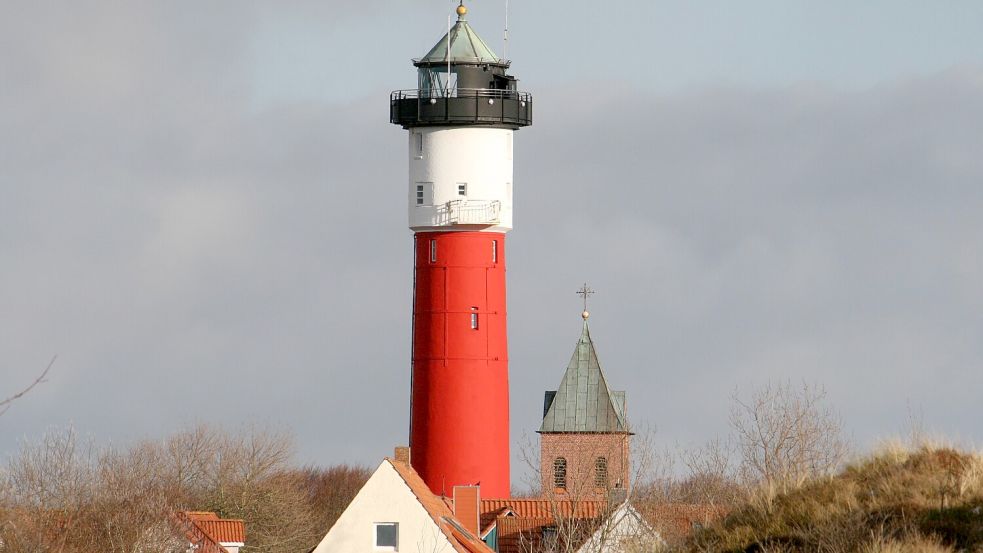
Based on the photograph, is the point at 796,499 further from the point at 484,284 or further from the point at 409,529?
the point at 484,284

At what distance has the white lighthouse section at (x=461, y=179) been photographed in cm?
5738

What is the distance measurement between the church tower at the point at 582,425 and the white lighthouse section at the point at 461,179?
1254 cm

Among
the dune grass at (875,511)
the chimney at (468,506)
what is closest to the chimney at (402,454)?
the chimney at (468,506)

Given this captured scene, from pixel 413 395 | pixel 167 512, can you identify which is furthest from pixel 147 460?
pixel 167 512

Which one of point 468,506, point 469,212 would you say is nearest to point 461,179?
point 469,212

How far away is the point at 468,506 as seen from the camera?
54.4 m

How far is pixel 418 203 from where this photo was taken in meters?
58.0

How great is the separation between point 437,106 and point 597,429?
18360 millimetres

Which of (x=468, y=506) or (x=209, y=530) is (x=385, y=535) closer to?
(x=468, y=506)

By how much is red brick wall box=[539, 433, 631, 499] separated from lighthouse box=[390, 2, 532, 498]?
8842mm

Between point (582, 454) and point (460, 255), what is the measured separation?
1609 cm

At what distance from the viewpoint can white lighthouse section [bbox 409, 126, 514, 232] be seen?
5738cm

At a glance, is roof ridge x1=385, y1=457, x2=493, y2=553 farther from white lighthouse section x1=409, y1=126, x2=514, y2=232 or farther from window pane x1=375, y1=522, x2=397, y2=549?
white lighthouse section x1=409, y1=126, x2=514, y2=232

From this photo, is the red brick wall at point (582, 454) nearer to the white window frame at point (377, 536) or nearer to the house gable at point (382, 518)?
the house gable at point (382, 518)
